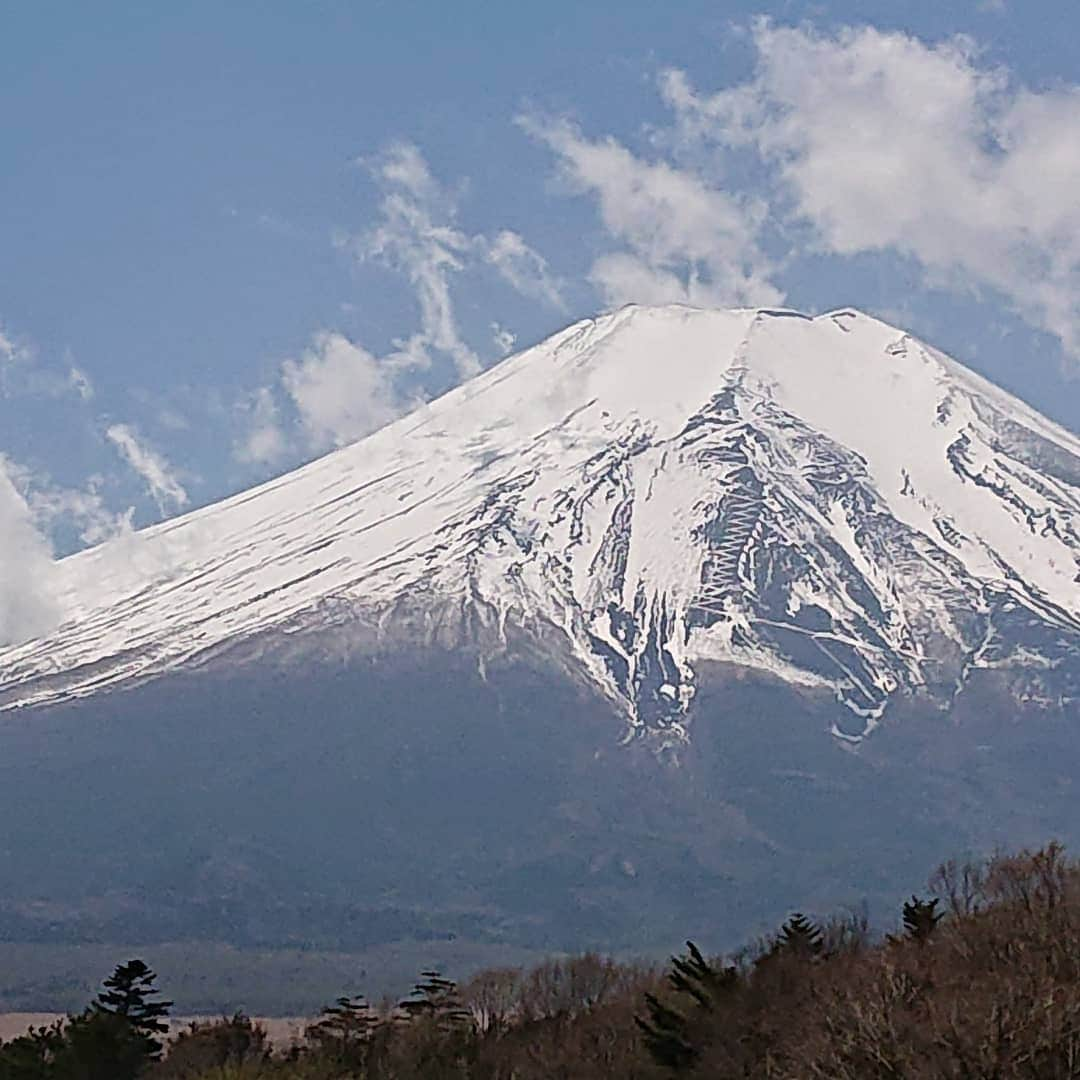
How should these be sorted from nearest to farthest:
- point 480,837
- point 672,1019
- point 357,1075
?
point 672,1019
point 357,1075
point 480,837

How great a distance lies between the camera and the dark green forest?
2420 cm

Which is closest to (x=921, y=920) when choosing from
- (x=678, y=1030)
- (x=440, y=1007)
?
(x=678, y=1030)

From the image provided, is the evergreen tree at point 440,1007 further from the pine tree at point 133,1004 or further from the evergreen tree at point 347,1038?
the pine tree at point 133,1004

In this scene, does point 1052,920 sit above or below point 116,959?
below

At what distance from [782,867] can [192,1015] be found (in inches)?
2889

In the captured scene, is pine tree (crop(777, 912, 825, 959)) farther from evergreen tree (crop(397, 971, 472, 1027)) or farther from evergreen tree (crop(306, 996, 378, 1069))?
evergreen tree (crop(306, 996, 378, 1069))

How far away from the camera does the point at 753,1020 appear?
126 ft

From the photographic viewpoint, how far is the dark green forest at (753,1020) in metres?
24.2

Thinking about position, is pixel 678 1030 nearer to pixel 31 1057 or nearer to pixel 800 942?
pixel 800 942

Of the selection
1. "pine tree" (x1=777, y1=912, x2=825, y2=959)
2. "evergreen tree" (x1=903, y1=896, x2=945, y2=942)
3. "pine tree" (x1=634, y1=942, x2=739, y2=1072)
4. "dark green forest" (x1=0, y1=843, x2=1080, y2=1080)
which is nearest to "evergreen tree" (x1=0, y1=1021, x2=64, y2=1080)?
"dark green forest" (x1=0, y1=843, x2=1080, y2=1080)

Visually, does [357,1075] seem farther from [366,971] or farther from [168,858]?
[168,858]

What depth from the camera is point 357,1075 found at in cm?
4450

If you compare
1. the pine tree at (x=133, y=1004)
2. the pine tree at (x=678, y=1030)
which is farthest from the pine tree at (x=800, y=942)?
the pine tree at (x=133, y=1004)

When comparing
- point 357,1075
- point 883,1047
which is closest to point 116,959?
point 357,1075
